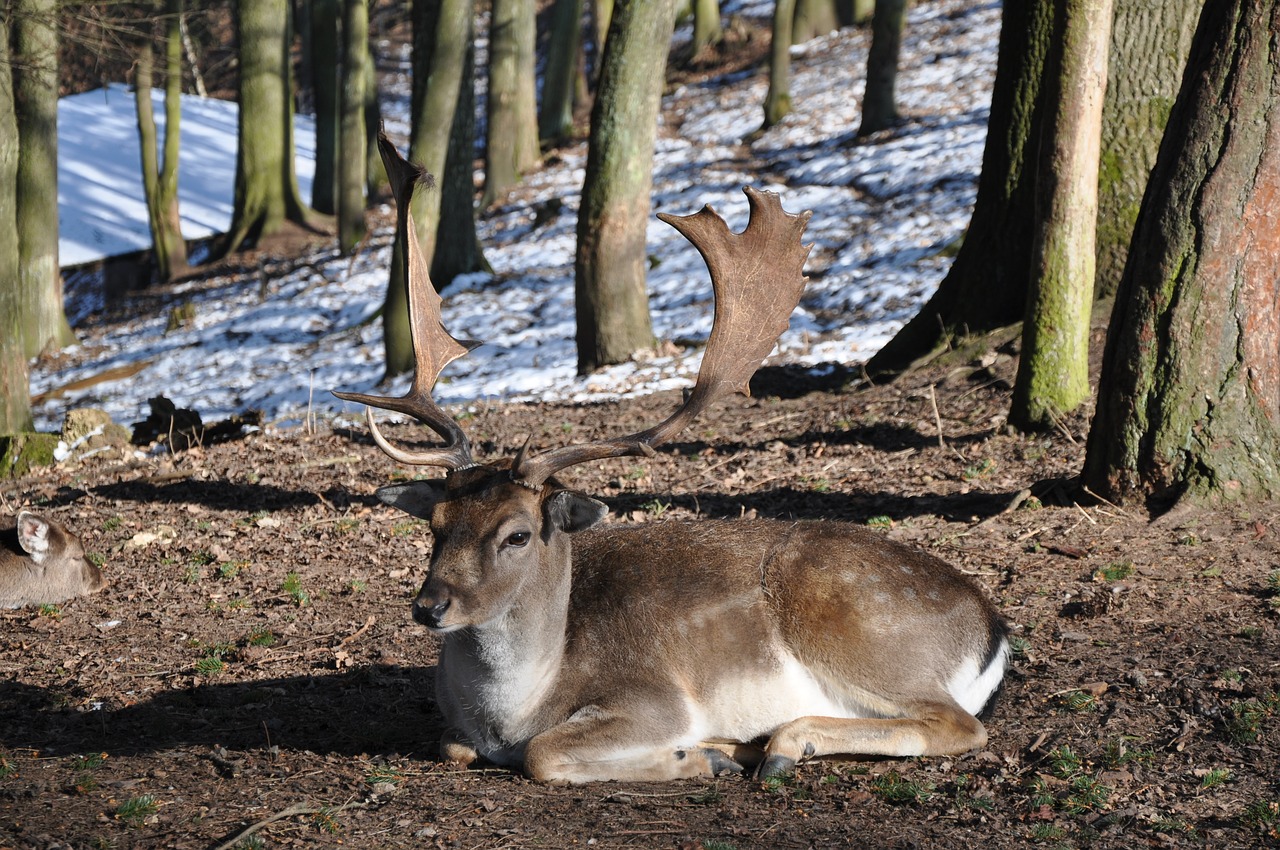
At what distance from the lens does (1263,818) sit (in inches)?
169

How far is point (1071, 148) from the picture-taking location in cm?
814

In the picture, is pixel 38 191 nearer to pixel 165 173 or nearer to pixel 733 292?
pixel 165 173

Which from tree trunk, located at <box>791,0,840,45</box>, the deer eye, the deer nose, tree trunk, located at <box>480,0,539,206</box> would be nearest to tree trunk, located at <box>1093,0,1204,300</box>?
the deer eye

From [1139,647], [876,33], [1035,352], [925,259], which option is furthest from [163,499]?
[876,33]

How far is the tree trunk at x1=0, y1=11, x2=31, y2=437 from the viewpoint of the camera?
12.2 metres

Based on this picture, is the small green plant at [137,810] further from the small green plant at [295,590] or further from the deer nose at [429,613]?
the small green plant at [295,590]

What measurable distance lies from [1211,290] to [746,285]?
3037mm

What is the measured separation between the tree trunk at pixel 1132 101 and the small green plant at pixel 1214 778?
5.51m

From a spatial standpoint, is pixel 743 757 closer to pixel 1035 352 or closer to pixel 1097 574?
pixel 1097 574

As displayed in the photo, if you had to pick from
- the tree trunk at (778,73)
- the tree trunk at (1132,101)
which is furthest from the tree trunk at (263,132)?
the tree trunk at (1132,101)

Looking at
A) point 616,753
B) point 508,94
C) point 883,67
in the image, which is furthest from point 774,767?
point 508,94

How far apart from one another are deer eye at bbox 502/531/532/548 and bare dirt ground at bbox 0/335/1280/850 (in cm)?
95

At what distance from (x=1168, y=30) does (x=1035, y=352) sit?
296 cm

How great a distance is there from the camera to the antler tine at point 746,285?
5.42 m
